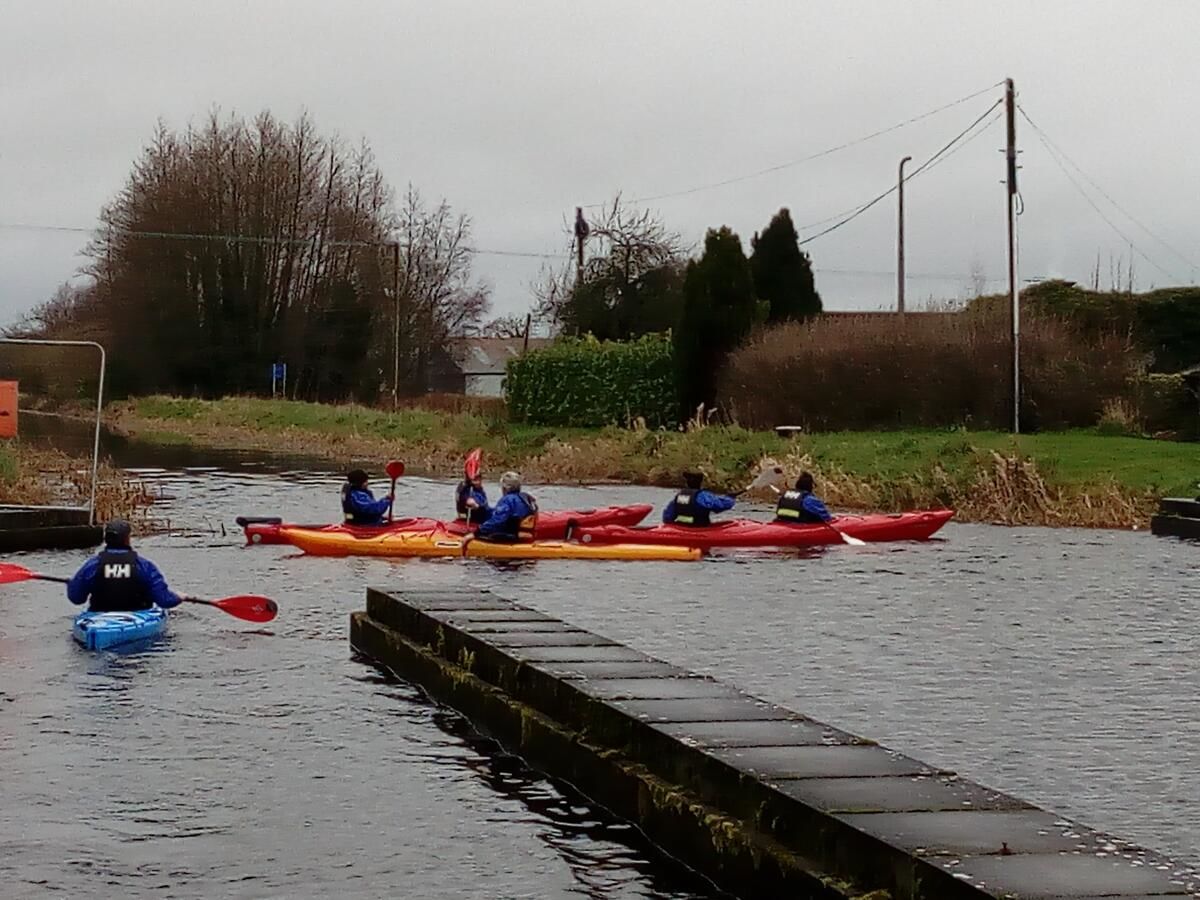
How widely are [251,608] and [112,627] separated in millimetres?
1469

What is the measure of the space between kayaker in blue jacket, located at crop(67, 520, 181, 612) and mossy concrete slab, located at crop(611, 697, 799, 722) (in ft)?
21.7

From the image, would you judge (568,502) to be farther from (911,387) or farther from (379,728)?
(379,728)

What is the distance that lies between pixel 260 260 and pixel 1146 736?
6187 centimetres

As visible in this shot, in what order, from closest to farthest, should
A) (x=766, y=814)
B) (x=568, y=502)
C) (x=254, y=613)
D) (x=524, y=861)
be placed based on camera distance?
(x=766, y=814) → (x=524, y=861) → (x=254, y=613) → (x=568, y=502)

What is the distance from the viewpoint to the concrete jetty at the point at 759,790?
5.72 m

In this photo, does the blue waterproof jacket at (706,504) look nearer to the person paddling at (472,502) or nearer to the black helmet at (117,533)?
the person paddling at (472,502)

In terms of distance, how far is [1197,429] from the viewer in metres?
32.6

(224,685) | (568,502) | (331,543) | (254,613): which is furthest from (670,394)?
(224,685)

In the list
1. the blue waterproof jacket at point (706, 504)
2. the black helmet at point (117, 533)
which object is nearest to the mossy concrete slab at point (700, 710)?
the black helmet at point (117, 533)

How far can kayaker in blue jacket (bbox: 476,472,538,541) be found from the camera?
2059 cm

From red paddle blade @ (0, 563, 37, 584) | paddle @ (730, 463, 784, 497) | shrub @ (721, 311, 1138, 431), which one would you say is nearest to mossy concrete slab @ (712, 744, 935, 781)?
red paddle blade @ (0, 563, 37, 584)

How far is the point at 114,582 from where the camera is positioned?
13.8 metres

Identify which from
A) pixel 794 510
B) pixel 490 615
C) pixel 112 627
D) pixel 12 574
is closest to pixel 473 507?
pixel 794 510

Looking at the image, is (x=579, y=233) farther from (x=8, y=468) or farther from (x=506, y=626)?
(x=506, y=626)
